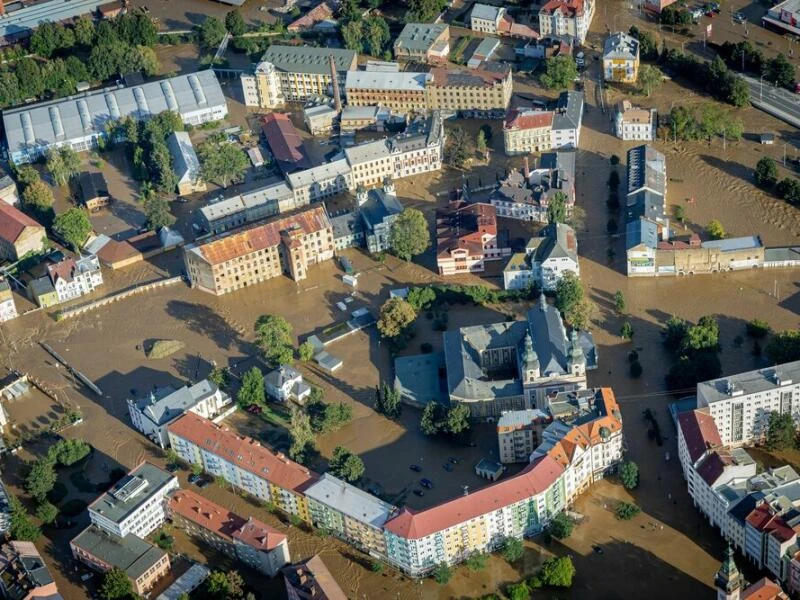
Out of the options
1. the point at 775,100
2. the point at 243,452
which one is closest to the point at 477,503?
the point at 243,452

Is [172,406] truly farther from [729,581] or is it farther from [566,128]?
[566,128]

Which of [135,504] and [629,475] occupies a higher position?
[135,504]

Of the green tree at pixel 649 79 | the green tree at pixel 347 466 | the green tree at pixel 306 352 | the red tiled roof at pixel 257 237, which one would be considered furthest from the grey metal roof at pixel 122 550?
the green tree at pixel 649 79

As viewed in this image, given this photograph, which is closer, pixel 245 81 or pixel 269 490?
pixel 269 490

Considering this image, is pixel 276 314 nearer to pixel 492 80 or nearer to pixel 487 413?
pixel 487 413

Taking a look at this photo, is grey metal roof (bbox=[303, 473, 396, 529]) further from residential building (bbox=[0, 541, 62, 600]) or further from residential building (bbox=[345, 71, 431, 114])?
residential building (bbox=[345, 71, 431, 114])

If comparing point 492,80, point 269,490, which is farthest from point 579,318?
point 492,80

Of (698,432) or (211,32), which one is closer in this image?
(698,432)

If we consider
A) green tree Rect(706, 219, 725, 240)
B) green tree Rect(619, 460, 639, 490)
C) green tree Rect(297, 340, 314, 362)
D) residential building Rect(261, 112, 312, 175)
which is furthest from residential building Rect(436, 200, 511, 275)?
green tree Rect(619, 460, 639, 490)
